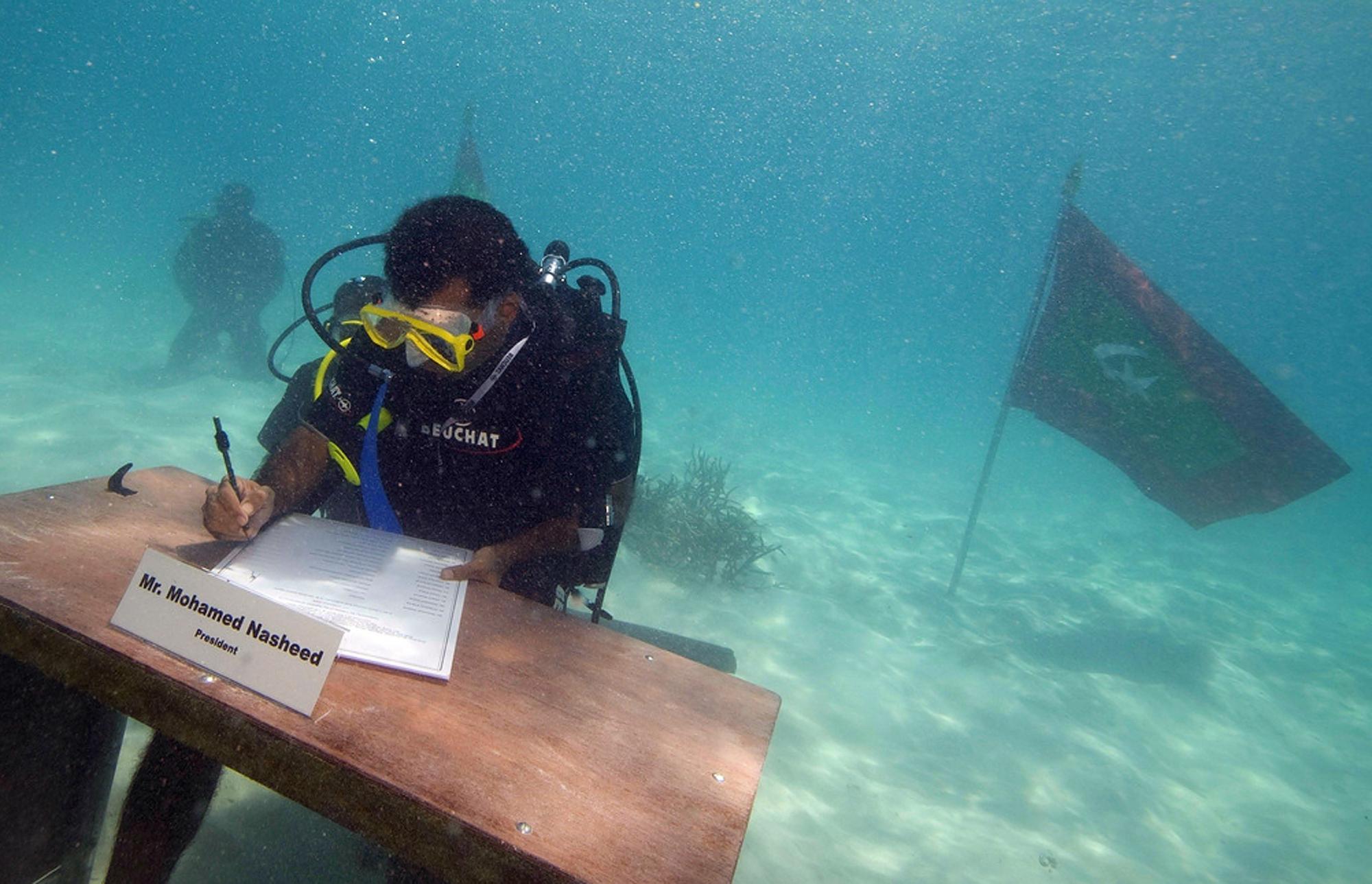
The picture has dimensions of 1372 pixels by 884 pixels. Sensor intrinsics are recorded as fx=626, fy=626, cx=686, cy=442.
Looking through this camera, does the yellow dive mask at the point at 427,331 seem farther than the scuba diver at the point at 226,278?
No

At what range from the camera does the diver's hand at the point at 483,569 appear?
209 cm

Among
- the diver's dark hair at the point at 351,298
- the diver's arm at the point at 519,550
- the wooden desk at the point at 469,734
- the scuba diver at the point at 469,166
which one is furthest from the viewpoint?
the scuba diver at the point at 469,166

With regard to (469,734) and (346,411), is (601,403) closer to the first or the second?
(346,411)

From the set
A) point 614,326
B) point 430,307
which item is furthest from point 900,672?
point 430,307

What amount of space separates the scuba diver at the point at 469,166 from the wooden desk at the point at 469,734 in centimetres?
1284

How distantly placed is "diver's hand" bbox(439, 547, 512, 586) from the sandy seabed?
1.67 m

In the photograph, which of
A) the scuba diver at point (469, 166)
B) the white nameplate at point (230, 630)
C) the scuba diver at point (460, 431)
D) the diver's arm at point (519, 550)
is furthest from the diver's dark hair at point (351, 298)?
the scuba diver at point (469, 166)

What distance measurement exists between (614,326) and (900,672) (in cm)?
722

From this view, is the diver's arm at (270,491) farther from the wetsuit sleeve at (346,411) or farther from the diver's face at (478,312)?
the diver's face at (478,312)

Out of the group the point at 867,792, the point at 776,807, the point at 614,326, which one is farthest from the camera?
the point at 867,792

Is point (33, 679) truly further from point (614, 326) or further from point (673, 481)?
point (673, 481)

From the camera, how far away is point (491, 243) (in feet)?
7.56

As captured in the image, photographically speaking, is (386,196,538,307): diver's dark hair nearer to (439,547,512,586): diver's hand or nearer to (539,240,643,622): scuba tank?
(539,240,643,622): scuba tank

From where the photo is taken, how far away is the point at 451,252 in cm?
222
